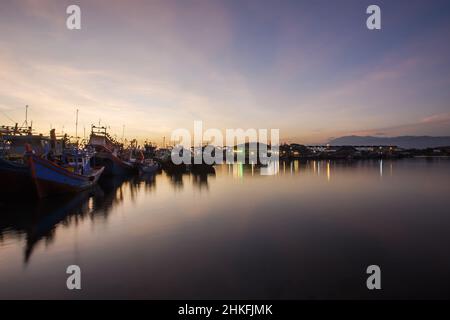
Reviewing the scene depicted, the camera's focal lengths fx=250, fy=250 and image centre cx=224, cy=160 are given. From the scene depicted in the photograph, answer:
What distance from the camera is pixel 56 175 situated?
21297 mm

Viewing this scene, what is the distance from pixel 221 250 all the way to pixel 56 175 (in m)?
17.4

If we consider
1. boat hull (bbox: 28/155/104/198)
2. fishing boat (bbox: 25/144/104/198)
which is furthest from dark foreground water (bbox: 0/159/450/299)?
fishing boat (bbox: 25/144/104/198)

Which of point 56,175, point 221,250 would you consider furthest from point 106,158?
point 221,250

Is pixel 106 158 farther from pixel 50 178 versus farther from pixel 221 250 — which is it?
pixel 221 250

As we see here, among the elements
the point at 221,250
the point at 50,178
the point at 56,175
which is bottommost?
the point at 221,250

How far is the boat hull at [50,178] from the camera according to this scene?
19.3m

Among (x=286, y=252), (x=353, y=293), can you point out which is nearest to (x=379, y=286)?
(x=353, y=293)

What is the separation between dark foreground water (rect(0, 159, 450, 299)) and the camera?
315 inches

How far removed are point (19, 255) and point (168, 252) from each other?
6.01 m

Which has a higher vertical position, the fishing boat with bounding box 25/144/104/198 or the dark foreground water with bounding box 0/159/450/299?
the fishing boat with bounding box 25/144/104/198

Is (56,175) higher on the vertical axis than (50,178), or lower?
higher

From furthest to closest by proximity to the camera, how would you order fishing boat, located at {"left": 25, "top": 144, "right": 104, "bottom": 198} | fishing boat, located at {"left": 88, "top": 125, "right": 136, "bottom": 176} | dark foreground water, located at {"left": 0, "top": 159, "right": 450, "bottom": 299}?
fishing boat, located at {"left": 88, "top": 125, "right": 136, "bottom": 176} → fishing boat, located at {"left": 25, "top": 144, "right": 104, "bottom": 198} → dark foreground water, located at {"left": 0, "top": 159, "right": 450, "bottom": 299}

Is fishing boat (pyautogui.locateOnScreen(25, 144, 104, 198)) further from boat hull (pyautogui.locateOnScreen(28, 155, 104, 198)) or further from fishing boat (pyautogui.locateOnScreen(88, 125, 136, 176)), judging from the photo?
fishing boat (pyautogui.locateOnScreen(88, 125, 136, 176))

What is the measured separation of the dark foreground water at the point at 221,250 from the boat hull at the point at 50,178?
1245 mm
